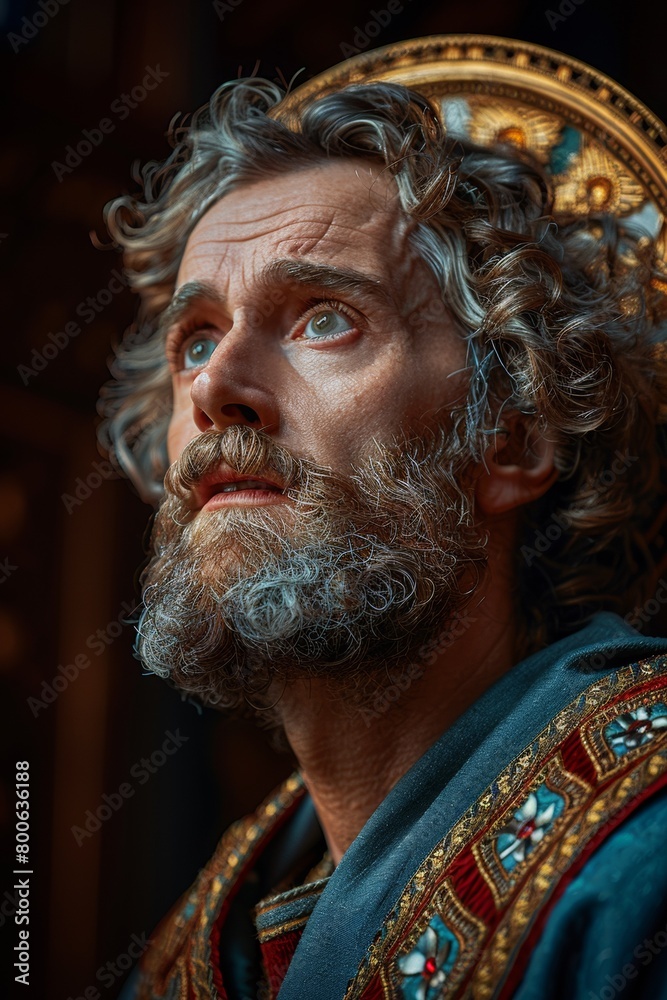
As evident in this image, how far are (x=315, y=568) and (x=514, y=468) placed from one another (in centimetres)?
35

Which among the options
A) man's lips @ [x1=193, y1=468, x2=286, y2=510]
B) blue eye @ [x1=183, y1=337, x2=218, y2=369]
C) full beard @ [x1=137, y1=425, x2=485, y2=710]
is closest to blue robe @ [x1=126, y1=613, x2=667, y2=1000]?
full beard @ [x1=137, y1=425, x2=485, y2=710]

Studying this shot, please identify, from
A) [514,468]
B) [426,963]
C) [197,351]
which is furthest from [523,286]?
[426,963]

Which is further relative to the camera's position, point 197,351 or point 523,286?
point 197,351

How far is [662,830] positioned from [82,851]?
3.88ft

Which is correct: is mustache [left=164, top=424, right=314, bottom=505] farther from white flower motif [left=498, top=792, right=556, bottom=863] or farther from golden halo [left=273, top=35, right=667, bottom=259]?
golden halo [left=273, top=35, right=667, bottom=259]

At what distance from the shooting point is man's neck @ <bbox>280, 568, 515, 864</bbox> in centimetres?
127

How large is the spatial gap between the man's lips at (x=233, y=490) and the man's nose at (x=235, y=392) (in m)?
0.06

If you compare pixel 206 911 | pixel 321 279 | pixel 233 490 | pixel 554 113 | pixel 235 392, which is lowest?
pixel 206 911

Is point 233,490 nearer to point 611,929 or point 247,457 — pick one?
point 247,457

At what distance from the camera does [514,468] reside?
1.33 metres

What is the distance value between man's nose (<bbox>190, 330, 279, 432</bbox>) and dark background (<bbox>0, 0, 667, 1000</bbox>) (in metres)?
0.68

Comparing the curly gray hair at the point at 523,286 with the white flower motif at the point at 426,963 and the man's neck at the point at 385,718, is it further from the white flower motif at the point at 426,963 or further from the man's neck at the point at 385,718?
the white flower motif at the point at 426,963

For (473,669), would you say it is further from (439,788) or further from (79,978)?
(79,978)

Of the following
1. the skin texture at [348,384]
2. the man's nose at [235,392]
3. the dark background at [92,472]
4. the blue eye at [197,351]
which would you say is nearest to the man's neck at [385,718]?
the skin texture at [348,384]
